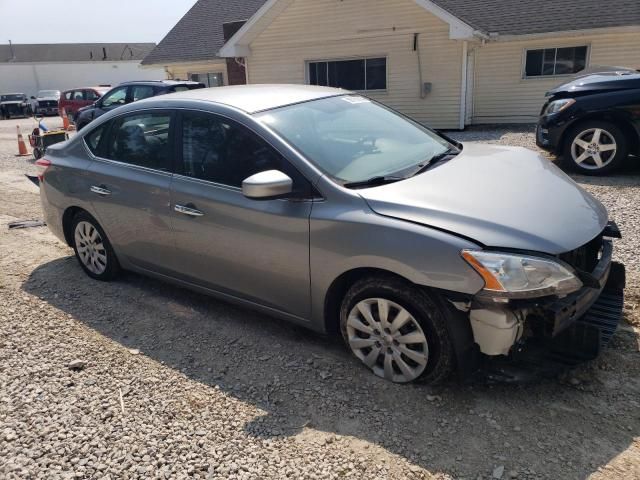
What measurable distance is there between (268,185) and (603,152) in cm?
614

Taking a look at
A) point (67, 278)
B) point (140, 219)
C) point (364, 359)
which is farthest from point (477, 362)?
point (67, 278)

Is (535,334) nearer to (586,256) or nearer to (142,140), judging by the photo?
(586,256)

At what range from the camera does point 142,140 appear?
4203 millimetres

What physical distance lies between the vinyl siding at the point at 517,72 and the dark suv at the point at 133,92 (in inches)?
313

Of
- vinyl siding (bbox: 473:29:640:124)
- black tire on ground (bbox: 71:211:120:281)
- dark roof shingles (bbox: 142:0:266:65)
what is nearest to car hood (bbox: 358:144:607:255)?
black tire on ground (bbox: 71:211:120:281)

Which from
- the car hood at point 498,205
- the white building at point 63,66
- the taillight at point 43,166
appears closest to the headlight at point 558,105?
the car hood at point 498,205

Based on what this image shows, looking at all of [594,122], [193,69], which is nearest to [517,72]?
[594,122]

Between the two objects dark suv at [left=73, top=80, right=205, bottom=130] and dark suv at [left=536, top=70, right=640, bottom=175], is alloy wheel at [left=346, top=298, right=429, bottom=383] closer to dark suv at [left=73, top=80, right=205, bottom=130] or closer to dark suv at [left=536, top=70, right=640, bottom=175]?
dark suv at [left=536, top=70, right=640, bottom=175]

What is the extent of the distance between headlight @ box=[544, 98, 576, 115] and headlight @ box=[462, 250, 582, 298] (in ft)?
18.6

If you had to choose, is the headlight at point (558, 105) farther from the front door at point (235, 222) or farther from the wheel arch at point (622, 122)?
the front door at point (235, 222)

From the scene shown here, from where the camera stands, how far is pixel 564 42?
14.1 metres

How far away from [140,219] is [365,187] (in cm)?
194

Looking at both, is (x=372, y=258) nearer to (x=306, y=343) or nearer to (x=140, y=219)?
(x=306, y=343)

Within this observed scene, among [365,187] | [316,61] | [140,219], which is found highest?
[316,61]
